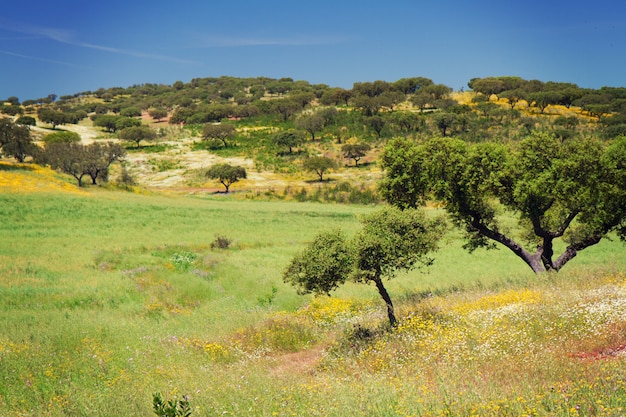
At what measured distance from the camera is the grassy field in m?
7.93

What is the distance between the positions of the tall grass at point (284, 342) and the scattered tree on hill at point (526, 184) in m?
4.10

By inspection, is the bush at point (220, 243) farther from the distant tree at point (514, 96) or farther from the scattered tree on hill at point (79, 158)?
the distant tree at point (514, 96)

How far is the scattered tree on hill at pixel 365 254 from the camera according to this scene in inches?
645

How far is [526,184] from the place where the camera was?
22.2 metres

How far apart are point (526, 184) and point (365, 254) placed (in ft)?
37.0

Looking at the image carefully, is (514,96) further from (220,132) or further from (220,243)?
(220,243)

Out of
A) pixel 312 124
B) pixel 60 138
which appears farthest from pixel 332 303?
pixel 60 138

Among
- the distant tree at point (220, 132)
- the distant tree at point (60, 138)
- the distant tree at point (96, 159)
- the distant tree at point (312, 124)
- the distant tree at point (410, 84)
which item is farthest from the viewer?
the distant tree at point (410, 84)

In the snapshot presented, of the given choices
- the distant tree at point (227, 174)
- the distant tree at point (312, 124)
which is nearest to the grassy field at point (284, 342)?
the distant tree at point (227, 174)

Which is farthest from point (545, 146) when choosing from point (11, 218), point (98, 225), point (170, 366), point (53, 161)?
point (53, 161)

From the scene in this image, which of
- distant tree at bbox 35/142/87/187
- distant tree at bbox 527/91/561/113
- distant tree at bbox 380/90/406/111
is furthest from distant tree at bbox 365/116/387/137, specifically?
distant tree at bbox 35/142/87/187

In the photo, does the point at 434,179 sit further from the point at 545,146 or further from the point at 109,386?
the point at 109,386

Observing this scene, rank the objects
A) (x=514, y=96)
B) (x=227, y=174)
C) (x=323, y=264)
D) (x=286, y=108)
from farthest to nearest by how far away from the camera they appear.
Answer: (x=286, y=108), (x=514, y=96), (x=227, y=174), (x=323, y=264)

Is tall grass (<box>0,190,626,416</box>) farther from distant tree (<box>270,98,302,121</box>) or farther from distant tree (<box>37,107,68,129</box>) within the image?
distant tree (<box>37,107,68,129</box>)
